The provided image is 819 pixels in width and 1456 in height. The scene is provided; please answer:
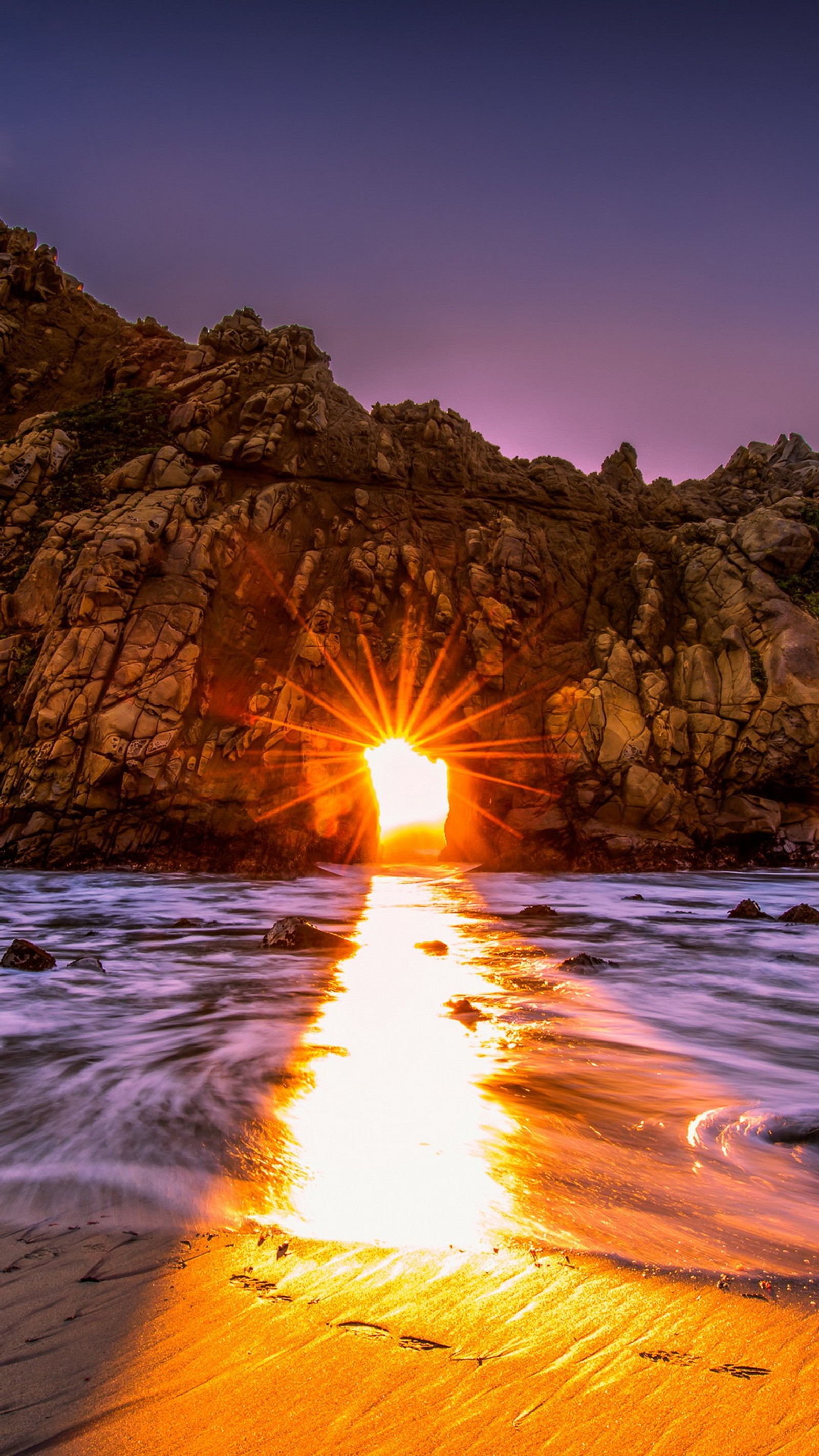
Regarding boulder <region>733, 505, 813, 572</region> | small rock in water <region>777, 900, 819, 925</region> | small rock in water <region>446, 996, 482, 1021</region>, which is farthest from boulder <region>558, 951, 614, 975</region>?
boulder <region>733, 505, 813, 572</region>

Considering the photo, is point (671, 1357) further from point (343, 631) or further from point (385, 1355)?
point (343, 631)

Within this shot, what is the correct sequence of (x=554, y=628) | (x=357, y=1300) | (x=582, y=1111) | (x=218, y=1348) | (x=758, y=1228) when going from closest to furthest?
(x=218, y=1348), (x=357, y=1300), (x=758, y=1228), (x=582, y=1111), (x=554, y=628)

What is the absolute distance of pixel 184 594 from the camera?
17.9 m

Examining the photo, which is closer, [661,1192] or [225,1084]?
[661,1192]

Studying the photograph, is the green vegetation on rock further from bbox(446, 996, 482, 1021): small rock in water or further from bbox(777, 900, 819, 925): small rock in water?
bbox(777, 900, 819, 925): small rock in water

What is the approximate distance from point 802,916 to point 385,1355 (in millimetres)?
11059

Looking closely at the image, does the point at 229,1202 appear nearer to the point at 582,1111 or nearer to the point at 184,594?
the point at 582,1111

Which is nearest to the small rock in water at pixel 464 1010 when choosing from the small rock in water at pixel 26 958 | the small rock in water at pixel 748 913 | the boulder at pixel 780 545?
the small rock in water at pixel 26 958

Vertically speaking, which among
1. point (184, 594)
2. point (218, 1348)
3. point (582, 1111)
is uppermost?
point (184, 594)

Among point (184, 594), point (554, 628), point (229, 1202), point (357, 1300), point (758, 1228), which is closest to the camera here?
point (357, 1300)

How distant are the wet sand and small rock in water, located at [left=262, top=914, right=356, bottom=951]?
252 inches

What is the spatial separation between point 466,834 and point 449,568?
886 centimetres

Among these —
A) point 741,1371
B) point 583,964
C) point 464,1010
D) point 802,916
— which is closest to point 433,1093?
point 464,1010

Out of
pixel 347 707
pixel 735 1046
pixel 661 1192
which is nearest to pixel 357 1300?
pixel 661 1192
